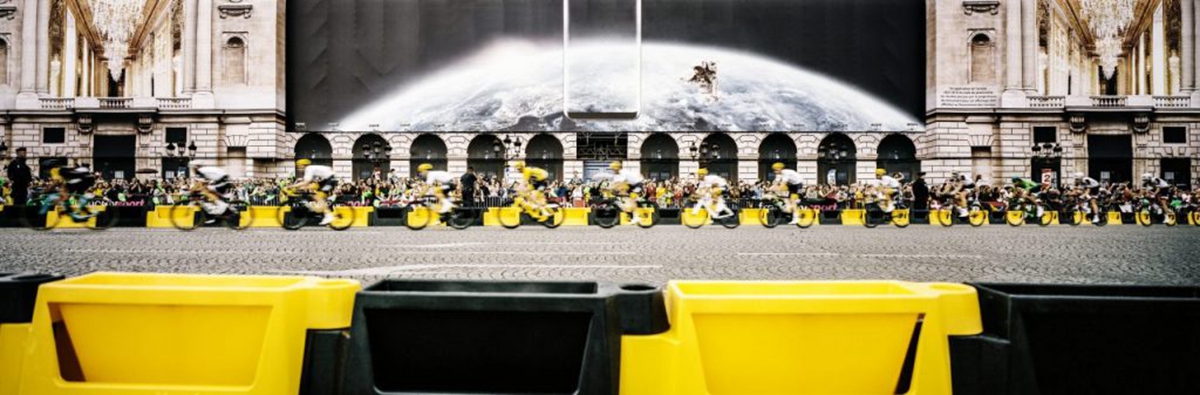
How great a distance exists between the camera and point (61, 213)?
527 inches

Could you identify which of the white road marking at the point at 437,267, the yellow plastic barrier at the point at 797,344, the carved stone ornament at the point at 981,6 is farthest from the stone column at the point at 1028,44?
the yellow plastic barrier at the point at 797,344

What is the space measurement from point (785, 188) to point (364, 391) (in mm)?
15661

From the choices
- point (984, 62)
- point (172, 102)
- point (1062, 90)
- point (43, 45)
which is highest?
point (43, 45)

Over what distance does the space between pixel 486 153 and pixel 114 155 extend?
20.9 meters

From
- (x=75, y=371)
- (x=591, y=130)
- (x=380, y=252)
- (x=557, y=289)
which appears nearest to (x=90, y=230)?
(x=380, y=252)

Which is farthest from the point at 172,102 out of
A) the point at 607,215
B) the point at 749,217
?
the point at 749,217

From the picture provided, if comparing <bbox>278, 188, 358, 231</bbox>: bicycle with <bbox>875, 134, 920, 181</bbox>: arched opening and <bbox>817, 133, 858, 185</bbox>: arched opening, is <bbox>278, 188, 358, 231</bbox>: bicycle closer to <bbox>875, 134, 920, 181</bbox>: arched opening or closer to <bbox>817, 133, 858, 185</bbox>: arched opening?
<bbox>817, 133, 858, 185</bbox>: arched opening

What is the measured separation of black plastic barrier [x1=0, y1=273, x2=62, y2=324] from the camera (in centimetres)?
194

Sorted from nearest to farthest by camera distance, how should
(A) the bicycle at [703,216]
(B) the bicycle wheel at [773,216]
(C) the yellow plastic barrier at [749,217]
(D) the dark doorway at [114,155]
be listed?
(A) the bicycle at [703,216]
(B) the bicycle wheel at [773,216]
(C) the yellow plastic barrier at [749,217]
(D) the dark doorway at [114,155]

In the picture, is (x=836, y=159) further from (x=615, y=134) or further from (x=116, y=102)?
(x=116, y=102)

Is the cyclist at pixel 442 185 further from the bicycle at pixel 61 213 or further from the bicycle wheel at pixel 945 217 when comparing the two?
the bicycle wheel at pixel 945 217

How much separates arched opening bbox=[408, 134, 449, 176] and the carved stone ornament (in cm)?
3013

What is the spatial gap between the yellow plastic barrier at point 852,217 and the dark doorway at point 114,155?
37.1 meters

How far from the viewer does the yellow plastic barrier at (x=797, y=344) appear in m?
1.80
